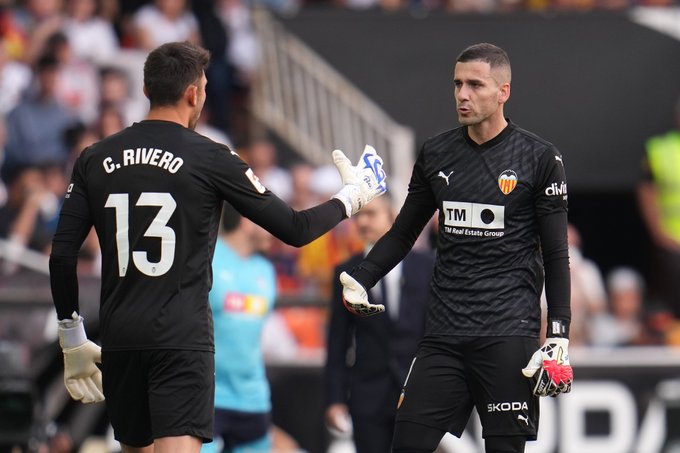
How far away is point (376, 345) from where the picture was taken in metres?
8.69

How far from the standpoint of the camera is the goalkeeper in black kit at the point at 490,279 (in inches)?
261

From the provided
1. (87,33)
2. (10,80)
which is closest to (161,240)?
(10,80)

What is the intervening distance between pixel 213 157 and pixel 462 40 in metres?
10.4

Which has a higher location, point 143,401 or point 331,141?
point 331,141

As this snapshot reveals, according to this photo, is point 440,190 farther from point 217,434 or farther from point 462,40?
point 462,40

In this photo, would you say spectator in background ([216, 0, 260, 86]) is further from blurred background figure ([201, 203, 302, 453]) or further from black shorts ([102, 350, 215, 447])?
black shorts ([102, 350, 215, 447])

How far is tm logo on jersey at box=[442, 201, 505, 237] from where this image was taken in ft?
21.9

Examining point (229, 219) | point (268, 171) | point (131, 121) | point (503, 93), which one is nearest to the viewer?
point (503, 93)

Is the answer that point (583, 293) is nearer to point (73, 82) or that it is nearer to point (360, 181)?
point (73, 82)

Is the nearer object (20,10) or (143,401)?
(143,401)

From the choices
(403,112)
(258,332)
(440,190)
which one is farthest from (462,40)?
(440,190)

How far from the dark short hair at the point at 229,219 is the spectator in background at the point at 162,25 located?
6489mm

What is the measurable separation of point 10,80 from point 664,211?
713 centimetres

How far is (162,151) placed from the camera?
6.23 m
